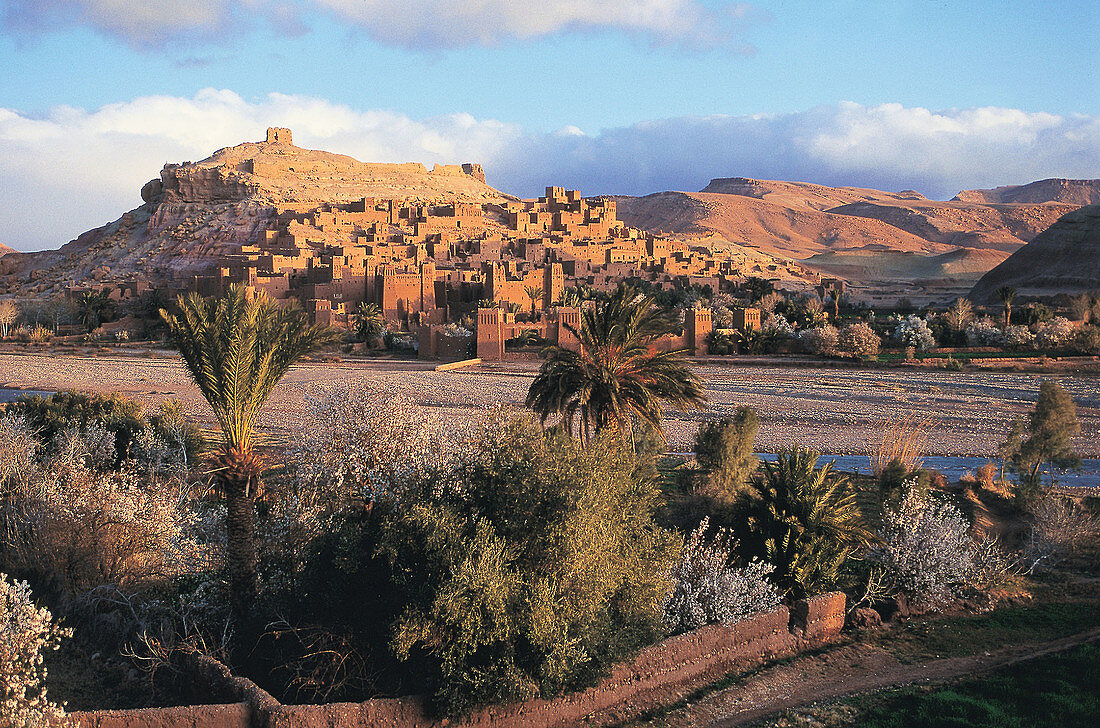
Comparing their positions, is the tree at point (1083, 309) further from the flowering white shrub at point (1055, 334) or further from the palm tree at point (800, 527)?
the palm tree at point (800, 527)

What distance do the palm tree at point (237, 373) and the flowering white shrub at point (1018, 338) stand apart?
39.9 meters

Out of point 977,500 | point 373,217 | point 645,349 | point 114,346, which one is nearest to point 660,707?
point 645,349

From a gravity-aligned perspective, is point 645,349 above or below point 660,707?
above

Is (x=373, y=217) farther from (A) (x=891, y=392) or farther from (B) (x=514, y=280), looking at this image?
(A) (x=891, y=392)

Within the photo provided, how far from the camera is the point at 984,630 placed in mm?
10141

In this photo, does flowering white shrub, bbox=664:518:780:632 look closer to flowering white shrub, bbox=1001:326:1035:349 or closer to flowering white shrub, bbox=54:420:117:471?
flowering white shrub, bbox=54:420:117:471

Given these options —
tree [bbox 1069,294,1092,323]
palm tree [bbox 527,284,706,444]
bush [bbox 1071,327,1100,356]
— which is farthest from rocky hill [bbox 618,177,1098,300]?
palm tree [bbox 527,284,706,444]

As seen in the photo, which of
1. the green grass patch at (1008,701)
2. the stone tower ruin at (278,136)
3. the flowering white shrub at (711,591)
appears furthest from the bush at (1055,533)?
the stone tower ruin at (278,136)

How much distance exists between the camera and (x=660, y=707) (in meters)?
8.19

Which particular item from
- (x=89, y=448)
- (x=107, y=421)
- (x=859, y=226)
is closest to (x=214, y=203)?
(x=107, y=421)

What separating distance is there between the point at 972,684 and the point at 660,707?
3.01m

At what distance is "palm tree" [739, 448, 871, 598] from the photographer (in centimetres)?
1021

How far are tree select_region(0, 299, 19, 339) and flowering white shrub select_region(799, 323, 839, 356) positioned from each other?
45104 mm

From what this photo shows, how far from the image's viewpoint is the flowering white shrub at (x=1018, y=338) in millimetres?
40875
